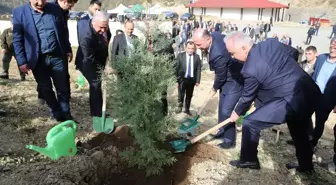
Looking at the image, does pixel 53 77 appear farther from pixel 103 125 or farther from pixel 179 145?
pixel 179 145

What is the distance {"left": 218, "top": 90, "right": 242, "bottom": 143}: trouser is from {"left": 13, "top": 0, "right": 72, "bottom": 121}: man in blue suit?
246cm

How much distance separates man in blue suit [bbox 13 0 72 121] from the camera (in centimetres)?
395

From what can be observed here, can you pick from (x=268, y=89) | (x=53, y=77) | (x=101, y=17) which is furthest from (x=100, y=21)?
(x=268, y=89)

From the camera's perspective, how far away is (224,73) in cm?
423

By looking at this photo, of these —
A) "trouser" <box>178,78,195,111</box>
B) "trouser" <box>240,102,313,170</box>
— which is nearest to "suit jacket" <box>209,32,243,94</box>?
"trouser" <box>240,102,313,170</box>

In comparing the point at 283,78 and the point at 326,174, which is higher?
the point at 283,78

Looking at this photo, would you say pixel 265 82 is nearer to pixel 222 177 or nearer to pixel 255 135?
pixel 255 135

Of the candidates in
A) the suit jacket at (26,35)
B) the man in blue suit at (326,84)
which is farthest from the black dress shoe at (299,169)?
the suit jacket at (26,35)

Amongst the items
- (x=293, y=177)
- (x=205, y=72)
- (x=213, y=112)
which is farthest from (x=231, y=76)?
(x=205, y=72)

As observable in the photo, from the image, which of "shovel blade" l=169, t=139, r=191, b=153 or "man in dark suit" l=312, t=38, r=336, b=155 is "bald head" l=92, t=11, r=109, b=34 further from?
"man in dark suit" l=312, t=38, r=336, b=155

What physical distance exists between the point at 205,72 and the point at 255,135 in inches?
308

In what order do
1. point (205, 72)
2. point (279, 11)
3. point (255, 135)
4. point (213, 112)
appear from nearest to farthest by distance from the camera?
point (255, 135) < point (213, 112) < point (205, 72) < point (279, 11)

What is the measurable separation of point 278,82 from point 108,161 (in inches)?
87.8

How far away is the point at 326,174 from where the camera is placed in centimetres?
399
